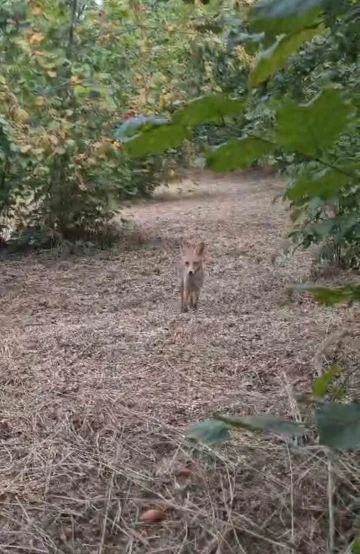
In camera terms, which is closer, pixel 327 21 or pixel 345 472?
pixel 327 21

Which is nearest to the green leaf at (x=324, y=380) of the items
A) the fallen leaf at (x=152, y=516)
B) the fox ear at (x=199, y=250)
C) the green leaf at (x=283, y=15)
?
the green leaf at (x=283, y=15)

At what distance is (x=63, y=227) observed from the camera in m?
8.30

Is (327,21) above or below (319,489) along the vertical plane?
above

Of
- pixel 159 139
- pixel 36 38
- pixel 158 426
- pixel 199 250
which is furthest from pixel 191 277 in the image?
pixel 159 139

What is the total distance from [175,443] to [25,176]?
5.24m

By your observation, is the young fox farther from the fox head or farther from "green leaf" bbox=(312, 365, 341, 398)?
"green leaf" bbox=(312, 365, 341, 398)

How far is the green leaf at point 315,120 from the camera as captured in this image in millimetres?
875

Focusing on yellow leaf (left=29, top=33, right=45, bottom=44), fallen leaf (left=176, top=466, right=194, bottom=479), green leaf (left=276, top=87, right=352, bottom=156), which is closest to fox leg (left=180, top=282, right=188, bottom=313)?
yellow leaf (left=29, top=33, right=45, bottom=44)

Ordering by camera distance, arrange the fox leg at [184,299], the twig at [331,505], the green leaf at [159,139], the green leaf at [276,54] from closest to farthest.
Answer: the green leaf at [159,139], the green leaf at [276,54], the twig at [331,505], the fox leg at [184,299]

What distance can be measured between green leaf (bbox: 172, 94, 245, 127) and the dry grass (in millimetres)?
445

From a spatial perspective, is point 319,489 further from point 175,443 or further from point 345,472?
point 175,443

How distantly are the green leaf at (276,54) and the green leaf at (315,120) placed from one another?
0.23 meters

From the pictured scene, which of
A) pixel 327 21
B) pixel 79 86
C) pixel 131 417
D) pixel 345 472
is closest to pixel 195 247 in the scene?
pixel 79 86

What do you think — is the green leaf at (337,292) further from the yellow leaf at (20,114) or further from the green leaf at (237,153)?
the yellow leaf at (20,114)
